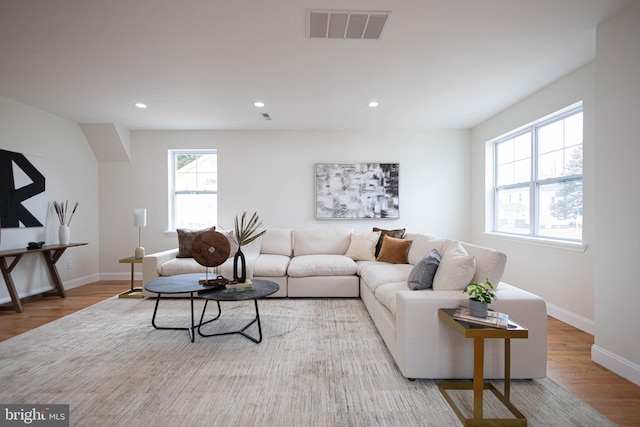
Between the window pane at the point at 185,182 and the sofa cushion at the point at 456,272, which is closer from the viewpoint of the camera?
the sofa cushion at the point at 456,272

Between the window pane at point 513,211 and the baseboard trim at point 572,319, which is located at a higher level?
the window pane at point 513,211

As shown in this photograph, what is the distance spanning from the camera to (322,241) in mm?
4852

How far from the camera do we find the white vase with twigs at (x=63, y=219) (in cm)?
434

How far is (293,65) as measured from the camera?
9.78 ft

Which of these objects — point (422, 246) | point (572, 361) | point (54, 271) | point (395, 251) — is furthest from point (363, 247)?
point (54, 271)

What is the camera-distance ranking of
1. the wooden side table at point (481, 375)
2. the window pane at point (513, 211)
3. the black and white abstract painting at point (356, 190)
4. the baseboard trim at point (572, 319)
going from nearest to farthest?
the wooden side table at point (481, 375) < the baseboard trim at point (572, 319) < the window pane at point (513, 211) < the black and white abstract painting at point (356, 190)

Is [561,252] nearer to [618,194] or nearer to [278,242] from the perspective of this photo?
[618,194]

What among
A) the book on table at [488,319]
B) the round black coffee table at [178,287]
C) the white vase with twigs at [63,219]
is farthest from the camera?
the white vase with twigs at [63,219]

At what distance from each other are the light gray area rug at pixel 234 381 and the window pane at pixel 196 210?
2.43 m

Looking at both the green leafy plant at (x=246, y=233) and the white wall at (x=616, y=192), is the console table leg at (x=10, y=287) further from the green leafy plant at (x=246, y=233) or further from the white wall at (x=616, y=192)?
the white wall at (x=616, y=192)

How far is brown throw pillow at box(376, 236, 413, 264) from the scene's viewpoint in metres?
4.01

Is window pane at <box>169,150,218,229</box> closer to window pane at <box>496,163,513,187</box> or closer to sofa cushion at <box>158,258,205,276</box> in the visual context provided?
sofa cushion at <box>158,258,205,276</box>

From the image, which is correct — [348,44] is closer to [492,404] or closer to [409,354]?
[409,354]

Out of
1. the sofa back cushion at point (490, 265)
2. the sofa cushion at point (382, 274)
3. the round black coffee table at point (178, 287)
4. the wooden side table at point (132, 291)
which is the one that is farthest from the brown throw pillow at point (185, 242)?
the sofa back cushion at point (490, 265)
